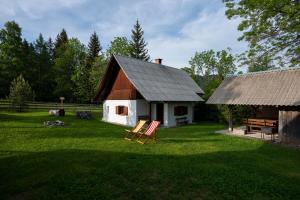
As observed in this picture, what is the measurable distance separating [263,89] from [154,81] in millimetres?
9300

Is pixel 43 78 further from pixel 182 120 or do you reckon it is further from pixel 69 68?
pixel 182 120

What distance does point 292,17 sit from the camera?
10508 millimetres

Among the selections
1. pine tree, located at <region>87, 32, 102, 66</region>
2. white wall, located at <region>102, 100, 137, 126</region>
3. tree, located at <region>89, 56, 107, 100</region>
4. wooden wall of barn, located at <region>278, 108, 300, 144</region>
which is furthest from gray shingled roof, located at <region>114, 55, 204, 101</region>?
pine tree, located at <region>87, 32, 102, 66</region>

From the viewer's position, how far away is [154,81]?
2020cm

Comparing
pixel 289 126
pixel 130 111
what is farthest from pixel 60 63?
pixel 289 126

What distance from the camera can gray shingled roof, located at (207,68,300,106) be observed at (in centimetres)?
1234

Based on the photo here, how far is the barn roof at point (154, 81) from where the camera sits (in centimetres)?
1775

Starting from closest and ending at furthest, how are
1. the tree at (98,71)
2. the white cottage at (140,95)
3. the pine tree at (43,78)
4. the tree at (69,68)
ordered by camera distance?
the white cottage at (140,95) < the tree at (98,71) < the pine tree at (43,78) < the tree at (69,68)

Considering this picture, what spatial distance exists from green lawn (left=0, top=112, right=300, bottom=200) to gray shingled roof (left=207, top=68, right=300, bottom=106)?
3.27 m

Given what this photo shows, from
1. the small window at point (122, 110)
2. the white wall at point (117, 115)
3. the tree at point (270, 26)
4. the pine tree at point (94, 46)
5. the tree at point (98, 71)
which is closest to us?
the tree at point (270, 26)

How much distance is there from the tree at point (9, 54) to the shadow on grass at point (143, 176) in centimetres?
3503

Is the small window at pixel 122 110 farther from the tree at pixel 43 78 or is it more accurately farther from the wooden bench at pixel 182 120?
the tree at pixel 43 78

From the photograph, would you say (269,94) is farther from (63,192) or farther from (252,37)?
(63,192)

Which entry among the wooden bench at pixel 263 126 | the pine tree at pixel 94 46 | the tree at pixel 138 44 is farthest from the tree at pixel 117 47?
the wooden bench at pixel 263 126
